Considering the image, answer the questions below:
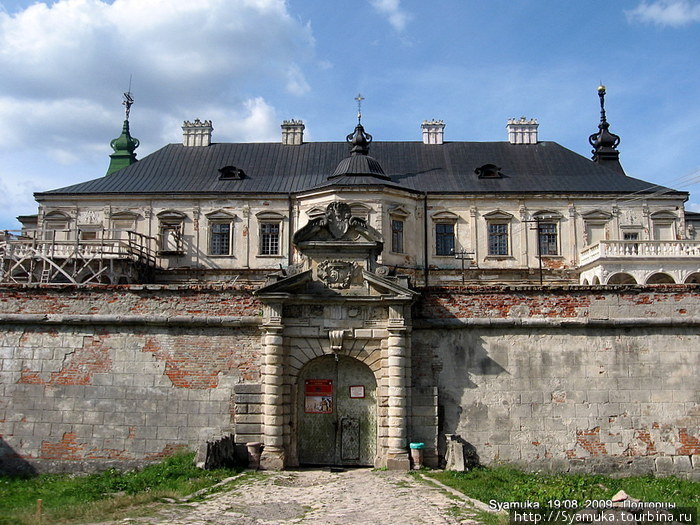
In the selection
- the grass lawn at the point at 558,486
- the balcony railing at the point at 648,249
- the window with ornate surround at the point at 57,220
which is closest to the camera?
the grass lawn at the point at 558,486

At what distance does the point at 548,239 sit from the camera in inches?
1264

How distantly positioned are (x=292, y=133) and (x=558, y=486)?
29.3m

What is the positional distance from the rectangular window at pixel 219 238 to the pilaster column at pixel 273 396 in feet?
60.1

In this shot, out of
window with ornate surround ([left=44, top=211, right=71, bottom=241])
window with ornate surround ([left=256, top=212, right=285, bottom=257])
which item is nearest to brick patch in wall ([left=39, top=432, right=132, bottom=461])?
window with ornate surround ([left=256, top=212, right=285, bottom=257])

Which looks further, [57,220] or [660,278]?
[57,220]

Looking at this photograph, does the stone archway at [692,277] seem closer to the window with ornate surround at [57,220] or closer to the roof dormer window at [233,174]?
the roof dormer window at [233,174]

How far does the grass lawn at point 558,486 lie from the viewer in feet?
34.3

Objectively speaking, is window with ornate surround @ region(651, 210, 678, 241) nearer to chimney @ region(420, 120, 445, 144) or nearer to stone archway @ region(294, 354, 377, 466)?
chimney @ region(420, 120, 445, 144)

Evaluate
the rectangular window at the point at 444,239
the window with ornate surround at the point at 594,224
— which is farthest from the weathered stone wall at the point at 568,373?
the window with ornate surround at the point at 594,224

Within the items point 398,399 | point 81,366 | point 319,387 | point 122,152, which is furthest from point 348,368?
point 122,152

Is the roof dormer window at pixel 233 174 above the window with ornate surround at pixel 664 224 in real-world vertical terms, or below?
above

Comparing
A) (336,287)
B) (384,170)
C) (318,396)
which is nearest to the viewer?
(336,287)

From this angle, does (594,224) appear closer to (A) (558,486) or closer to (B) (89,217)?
(A) (558,486)

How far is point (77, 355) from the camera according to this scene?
15.0 metres
